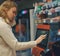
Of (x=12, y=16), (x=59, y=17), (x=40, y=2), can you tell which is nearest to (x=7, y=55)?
(x=12, y=16)

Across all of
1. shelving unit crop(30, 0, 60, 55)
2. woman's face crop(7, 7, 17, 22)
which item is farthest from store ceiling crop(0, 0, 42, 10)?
woman's face crop(7, 7, 17, 22)

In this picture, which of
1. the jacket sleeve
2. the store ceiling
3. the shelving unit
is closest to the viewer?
the jacket sleeve

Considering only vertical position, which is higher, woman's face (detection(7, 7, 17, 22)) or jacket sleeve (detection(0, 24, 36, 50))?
woman's face (detection(7, 7, 17, 22))

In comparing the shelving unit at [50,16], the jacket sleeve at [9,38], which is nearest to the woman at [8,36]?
the jacket sleeve at [9,38]

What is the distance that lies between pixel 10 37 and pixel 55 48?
0.79m

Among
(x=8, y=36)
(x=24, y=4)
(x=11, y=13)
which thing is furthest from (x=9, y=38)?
(x=24, y=4)

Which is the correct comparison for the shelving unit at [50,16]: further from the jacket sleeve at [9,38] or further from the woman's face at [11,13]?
the woman's face at [11,13]

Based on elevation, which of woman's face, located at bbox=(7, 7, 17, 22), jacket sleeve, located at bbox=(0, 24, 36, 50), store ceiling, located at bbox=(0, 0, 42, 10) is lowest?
store ceiling, located at bbox=(0, 0, 42, 10)

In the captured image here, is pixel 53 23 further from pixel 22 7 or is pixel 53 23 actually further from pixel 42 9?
pixel 22 7

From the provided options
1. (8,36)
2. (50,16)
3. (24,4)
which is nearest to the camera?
(8,36)

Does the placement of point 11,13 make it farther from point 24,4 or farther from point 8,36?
point 24,4

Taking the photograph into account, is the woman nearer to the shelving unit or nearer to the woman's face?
the woman's face

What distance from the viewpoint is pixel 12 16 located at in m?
2.29

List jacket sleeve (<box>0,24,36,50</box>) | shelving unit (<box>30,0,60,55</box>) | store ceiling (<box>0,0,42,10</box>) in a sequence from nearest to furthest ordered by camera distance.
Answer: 1. jacket sleeve (<box>0,24,36,50</box>)
2. shelving unit (<box>30,0,60,55</box>)
3. store ceiling (<box>0,0,42,10</box>)
